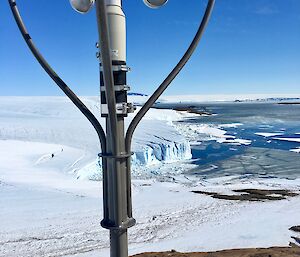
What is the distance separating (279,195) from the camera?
9.44 meters

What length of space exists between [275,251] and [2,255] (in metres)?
3.97

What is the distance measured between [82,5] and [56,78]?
36cm

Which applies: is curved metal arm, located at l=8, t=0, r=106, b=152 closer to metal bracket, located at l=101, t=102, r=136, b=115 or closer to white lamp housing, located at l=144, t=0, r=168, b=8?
metal bracket, located at l=101, t=102, r=136, b=115

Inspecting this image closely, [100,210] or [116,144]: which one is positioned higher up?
[116,144]

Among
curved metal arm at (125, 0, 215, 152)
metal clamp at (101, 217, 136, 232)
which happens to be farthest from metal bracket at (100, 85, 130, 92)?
metal clamp at (101, 217, 136, 232)

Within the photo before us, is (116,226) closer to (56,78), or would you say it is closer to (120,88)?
(120,88)

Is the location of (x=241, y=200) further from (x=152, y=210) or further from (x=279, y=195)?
(x=152, y=210)

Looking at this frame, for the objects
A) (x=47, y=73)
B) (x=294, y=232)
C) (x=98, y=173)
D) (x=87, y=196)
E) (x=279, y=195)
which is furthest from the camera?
(x=98, y=173)

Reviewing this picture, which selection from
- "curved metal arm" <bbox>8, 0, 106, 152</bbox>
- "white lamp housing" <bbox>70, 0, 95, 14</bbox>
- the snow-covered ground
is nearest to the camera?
"white lamp housing" <bbox>70, 0, 95, 14</bbox>

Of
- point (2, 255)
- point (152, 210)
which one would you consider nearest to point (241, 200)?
point (152, 210)

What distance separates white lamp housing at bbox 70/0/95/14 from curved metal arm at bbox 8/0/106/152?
0.30 m

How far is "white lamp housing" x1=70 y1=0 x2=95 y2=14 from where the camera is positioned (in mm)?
1411

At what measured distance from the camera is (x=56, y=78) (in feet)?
5.08

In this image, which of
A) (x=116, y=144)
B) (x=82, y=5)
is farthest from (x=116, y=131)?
(x=82, y=5)
